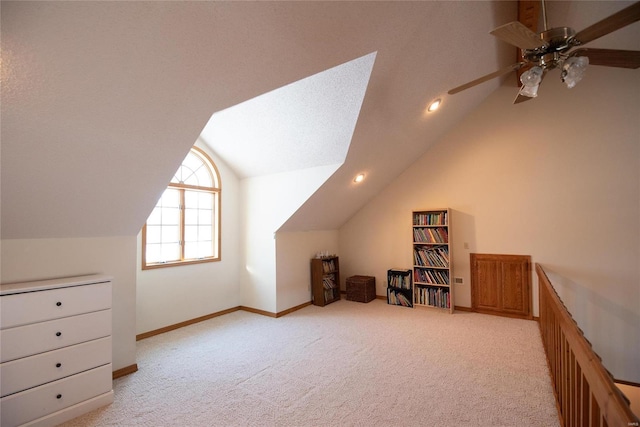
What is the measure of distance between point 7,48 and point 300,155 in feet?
9.18

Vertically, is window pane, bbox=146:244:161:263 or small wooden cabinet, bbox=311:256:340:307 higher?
window pane, bbox=146:244:161:263

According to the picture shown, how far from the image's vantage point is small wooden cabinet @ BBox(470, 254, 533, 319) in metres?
4.14

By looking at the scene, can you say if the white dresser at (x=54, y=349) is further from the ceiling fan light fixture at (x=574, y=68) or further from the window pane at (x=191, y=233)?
the ceiling fan light fixture at (x=574, y=68)

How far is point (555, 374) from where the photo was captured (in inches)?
93.6

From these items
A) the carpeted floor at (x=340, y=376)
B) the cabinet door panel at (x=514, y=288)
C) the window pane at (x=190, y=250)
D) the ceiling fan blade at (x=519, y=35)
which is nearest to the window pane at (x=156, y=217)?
the window pane at (x=190, y=250)

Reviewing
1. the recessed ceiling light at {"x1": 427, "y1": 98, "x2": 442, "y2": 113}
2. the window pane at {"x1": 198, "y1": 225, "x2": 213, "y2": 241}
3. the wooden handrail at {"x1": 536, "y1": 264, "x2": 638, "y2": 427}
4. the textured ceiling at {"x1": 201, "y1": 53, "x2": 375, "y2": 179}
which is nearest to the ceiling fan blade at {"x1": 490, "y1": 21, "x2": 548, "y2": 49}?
the textured ceiling at {"x1": 201, "y1": 53, "x2": 375, "y2": 179}

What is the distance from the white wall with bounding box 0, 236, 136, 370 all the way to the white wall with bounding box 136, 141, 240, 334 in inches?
36.0

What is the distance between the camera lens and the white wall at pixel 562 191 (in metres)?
3.61

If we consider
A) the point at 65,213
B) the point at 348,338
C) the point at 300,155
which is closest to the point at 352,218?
the point at 300,155

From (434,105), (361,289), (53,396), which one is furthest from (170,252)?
(434,105)

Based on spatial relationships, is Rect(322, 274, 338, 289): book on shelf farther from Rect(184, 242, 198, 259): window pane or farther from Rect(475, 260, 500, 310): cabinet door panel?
Rect(475, 260, 500, 310): cabinet door panel

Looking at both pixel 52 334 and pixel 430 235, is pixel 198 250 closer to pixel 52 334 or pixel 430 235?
pixel 52 334

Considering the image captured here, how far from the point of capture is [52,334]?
7.01 feet

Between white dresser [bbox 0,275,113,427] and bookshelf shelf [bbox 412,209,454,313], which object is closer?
white dresser [bbox 0,275,113,427]
